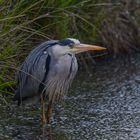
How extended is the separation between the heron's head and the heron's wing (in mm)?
73

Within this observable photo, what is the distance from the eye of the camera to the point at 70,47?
6977 mm

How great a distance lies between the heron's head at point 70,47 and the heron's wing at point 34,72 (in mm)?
73

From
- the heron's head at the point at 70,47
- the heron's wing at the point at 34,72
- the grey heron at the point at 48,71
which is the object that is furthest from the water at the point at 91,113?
the heron's head at the point at 70,47

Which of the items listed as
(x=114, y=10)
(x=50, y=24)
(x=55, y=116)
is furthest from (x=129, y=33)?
(x=55, y=116)

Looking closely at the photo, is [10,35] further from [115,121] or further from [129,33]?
[129,33]

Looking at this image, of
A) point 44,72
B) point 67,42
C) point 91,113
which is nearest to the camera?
point 67,42

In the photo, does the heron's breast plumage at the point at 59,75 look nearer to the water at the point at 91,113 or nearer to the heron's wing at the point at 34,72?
the heron's wing at the point at 34,72

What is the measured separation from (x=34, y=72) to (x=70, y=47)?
436mm

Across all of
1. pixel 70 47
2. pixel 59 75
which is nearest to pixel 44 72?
pixel 59 75

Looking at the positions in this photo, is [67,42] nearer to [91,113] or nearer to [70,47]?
[70,47]

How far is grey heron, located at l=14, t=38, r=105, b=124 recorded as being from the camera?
7.00 metres

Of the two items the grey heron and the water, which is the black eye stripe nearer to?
the grey heron

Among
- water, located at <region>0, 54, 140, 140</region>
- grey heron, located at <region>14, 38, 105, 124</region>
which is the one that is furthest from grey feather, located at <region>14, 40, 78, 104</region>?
water, located at <region>0, 54, 140, 140</region>

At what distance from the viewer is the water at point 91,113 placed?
6.90m
